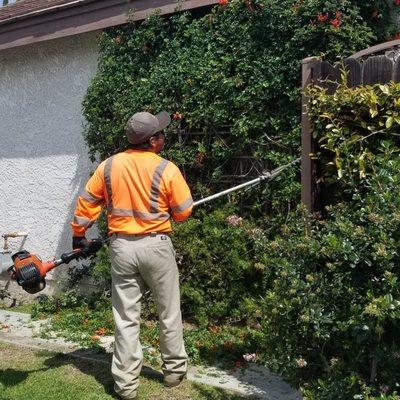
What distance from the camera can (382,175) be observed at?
12.1ft

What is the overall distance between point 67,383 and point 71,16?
13.8 feet

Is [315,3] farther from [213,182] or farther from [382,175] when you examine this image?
[382,175]

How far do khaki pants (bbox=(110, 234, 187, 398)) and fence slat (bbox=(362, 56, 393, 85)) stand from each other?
5.89ft

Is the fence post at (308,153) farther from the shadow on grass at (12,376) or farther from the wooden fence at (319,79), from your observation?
the shadow on grass at (12,376)

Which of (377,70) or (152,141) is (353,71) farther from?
(152,141)

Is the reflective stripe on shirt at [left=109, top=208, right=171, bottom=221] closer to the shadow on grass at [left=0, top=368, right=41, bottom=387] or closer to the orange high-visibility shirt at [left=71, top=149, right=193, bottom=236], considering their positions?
the orange high-visibility shirt at [left=71, top=149, right=193, bottom=236]

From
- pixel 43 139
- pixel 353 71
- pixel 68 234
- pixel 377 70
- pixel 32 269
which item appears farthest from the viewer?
pixel 43 139

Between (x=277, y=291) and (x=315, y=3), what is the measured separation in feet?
9.17

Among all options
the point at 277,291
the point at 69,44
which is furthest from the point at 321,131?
the point at 69,44

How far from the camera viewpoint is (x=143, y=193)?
4605mm

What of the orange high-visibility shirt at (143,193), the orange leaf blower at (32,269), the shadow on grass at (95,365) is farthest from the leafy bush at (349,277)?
the orange leaf blower at (32,269)

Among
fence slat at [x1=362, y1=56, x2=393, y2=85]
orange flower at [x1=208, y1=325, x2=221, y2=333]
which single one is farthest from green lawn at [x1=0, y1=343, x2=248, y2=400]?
fence slat at [x1=362, y1=56, x2=393, y2=85]

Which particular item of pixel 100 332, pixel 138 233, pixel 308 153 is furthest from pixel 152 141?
pixel 100 332

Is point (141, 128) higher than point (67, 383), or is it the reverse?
point (141, 128)
